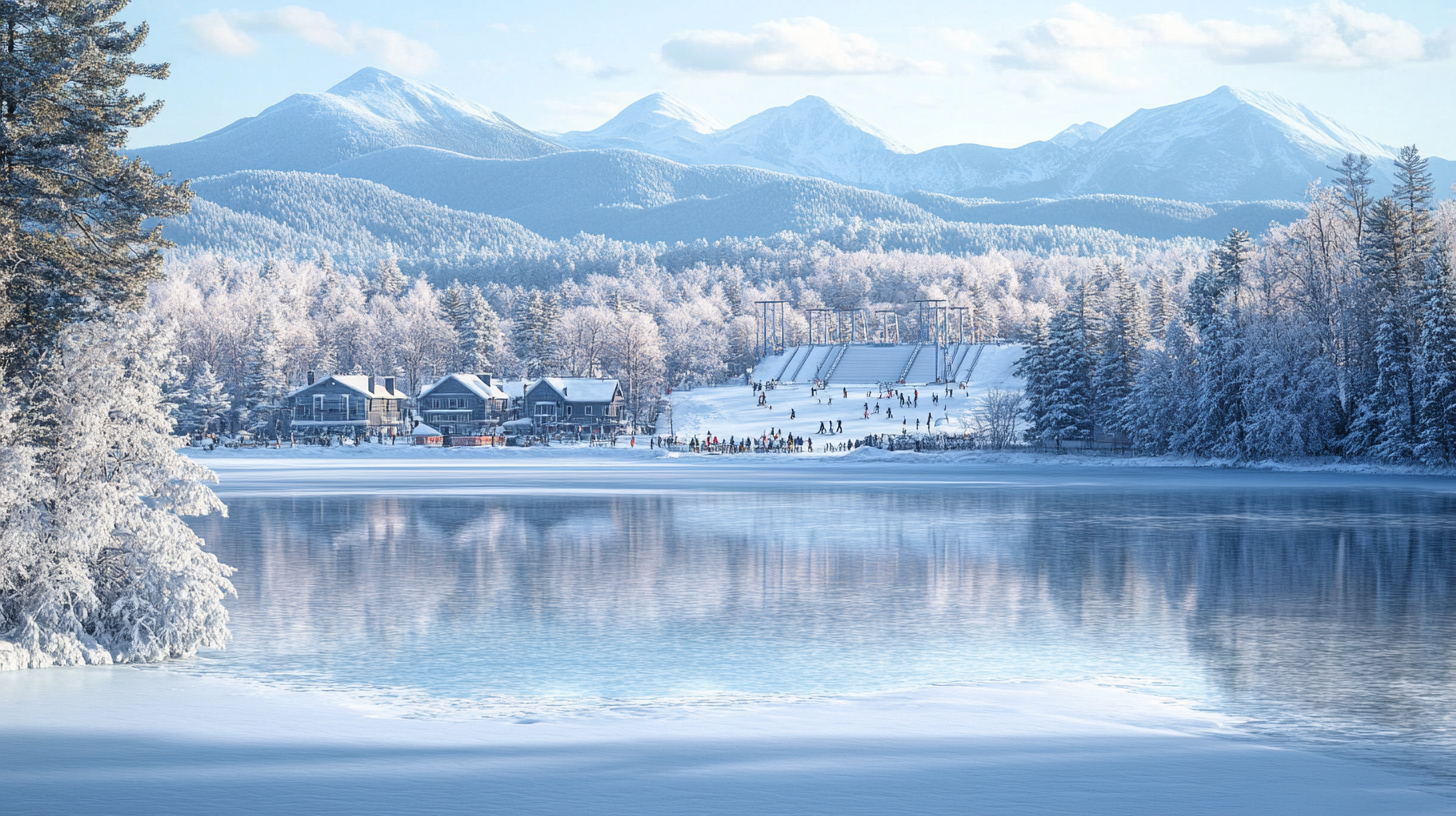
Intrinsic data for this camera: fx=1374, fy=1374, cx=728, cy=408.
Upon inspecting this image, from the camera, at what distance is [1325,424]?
220 ft

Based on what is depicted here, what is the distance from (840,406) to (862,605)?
256 feet

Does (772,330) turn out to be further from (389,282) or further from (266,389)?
(266,389)

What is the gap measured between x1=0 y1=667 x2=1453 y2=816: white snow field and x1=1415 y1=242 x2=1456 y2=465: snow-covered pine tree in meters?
51.6

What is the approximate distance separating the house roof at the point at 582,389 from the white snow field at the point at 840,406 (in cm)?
529

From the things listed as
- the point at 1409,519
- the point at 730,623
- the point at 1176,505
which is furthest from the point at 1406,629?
the point at 1176,505

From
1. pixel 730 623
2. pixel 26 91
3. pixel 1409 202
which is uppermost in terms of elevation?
pixel 1409 202

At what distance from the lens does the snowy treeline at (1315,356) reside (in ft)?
205

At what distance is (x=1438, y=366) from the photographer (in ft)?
198

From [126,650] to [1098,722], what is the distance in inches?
502

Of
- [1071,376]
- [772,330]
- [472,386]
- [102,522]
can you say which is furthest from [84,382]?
[772,330]

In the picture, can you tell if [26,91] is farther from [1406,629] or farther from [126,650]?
[1406,629]

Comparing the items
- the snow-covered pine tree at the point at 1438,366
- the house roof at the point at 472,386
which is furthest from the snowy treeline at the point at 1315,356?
the house roof at the point at 472,386

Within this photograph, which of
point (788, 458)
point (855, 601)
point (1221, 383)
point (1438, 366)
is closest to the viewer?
point (855, 601)

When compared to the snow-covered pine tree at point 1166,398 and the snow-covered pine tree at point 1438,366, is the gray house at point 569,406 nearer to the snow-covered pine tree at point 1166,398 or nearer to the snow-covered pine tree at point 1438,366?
the snow-covered pine tree at point 1166,398
